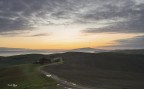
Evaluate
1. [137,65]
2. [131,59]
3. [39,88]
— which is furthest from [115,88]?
[131,59]

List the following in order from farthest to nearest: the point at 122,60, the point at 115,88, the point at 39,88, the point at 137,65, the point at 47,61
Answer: the point at 122,60, the point at 137,65, the point at 47,61, the point at 115,88, the point at 39,88

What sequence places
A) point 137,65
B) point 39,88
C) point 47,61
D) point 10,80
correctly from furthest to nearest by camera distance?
1. point 137,65
2. point 47,61
3. point 10,80
4. point 39,88

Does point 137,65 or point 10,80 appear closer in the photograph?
point 10,80

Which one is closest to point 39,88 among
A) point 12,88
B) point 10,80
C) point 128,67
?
point 12,88

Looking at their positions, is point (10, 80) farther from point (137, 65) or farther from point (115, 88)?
point (137, 65)

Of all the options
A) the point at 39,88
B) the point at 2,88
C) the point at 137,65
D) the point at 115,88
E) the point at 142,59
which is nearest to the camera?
the point at 39,88

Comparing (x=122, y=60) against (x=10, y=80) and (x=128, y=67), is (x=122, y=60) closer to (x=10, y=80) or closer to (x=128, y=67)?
(x=128, y=67)

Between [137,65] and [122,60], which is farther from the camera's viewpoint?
[122,60]

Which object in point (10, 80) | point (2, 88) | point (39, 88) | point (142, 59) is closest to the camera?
point (39, 88)
